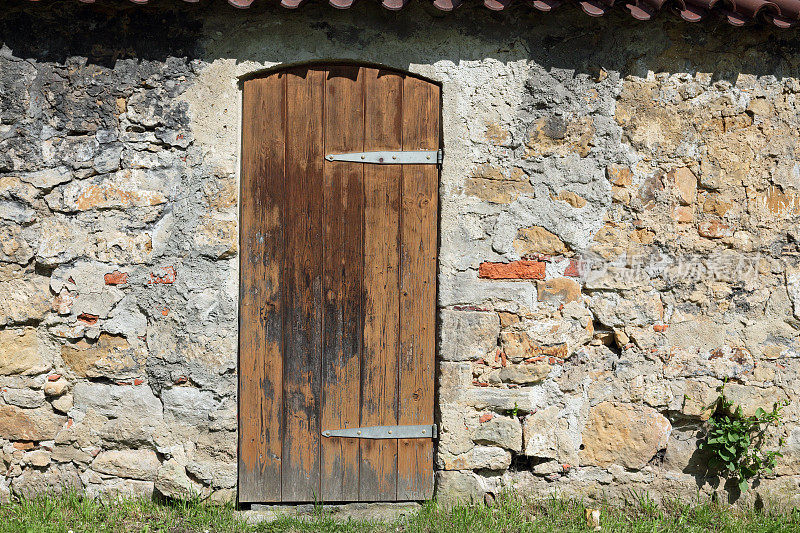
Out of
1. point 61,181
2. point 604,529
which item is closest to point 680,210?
point 604,529

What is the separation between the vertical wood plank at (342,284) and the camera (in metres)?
3.25

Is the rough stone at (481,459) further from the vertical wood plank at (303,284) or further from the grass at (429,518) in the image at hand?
the vertical wood plank at (303,284)

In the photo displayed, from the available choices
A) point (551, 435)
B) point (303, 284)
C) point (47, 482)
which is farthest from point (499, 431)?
point (47, 482)

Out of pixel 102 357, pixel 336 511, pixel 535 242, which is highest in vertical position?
pixel 535 242

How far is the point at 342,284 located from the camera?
3295 mm

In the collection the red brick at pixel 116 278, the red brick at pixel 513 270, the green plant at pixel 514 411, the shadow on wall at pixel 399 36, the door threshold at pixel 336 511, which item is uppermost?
the shadow on wall at pixel 399 36

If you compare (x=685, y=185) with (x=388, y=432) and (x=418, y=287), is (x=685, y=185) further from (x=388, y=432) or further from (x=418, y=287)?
(x=388, y=432)

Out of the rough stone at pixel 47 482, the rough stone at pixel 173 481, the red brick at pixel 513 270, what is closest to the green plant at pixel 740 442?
the red brick at pixel 513 270

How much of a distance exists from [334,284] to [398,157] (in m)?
0.71

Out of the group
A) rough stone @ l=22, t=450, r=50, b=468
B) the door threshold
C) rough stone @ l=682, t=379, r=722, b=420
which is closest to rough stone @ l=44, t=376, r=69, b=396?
rough stone @ l=22, t=450, r=50, b=468

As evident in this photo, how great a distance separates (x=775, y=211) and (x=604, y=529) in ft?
6.04

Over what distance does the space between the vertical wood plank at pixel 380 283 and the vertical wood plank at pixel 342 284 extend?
0.04 meters

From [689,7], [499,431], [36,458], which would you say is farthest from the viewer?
[499,431]

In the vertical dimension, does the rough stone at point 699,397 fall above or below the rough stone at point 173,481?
above
